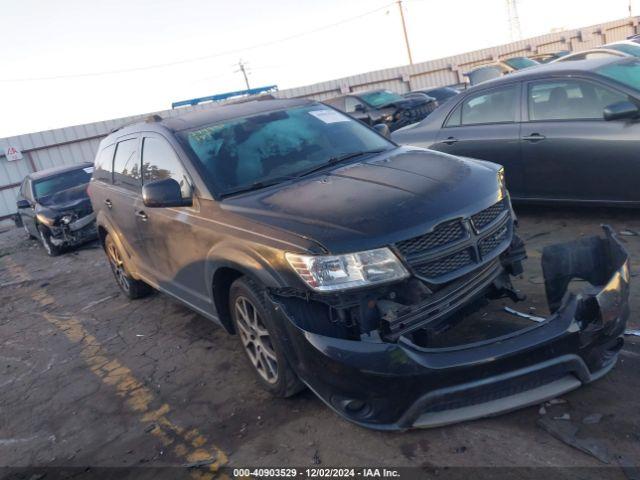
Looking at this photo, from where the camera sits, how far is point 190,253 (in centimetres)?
382

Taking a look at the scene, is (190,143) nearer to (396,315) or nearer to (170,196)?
(170,196)

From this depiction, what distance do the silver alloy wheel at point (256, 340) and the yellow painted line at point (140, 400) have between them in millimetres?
526

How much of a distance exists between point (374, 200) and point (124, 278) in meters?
4.01

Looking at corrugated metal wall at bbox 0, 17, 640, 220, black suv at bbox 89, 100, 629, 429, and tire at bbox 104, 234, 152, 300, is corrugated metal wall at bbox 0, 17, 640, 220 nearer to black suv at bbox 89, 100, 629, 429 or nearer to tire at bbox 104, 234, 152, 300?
tire at bbox 104, 234, 152, 300

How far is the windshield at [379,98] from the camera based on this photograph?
14625 mm

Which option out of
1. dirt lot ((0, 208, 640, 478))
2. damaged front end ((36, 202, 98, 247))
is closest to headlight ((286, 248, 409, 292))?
dirt lot ((0, 208, 640, 478))

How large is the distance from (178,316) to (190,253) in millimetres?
1733

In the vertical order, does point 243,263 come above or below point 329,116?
below

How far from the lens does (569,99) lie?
5.23m

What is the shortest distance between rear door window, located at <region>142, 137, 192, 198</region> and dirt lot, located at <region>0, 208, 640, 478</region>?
4.60ft

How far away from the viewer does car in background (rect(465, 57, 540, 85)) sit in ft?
51.2

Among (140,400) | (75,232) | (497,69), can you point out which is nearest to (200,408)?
(140,400)

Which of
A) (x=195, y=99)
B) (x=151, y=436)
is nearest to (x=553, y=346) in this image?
(x=151, y=436)

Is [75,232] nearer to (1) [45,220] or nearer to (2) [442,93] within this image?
(1) [45,220]
